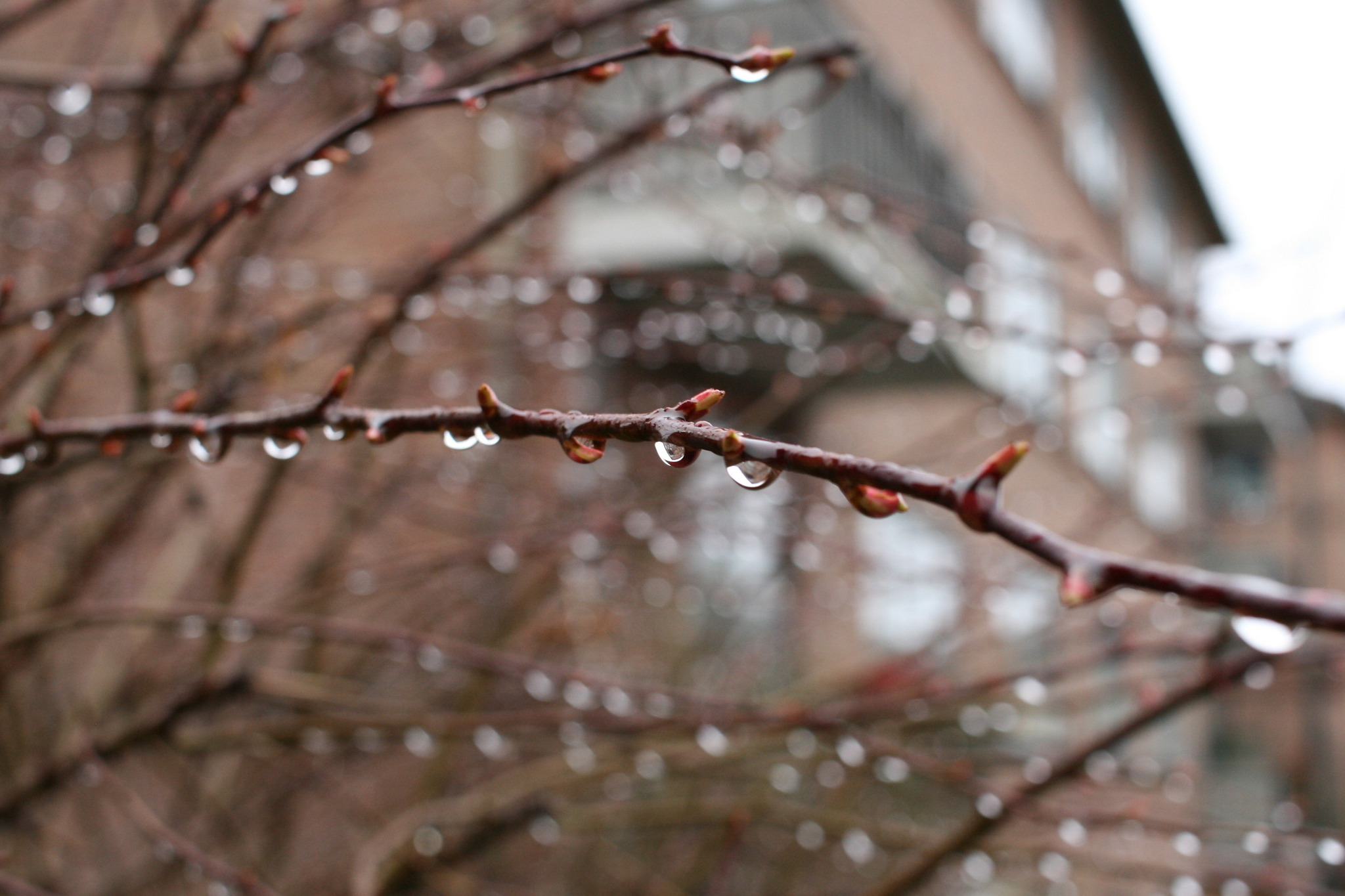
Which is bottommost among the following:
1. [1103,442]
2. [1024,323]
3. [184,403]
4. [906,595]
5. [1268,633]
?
[1103,442]

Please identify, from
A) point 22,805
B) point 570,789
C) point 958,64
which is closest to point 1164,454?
point 958,64

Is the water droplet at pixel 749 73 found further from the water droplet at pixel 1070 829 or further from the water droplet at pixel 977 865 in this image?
the water droplet at pixel 977 865

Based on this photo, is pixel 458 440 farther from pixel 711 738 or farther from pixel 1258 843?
pixel 1258 843

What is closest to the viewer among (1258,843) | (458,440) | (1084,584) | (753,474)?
(1084,584)

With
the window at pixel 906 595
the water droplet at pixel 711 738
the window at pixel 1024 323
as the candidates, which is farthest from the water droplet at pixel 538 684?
the window at pixel 906 595

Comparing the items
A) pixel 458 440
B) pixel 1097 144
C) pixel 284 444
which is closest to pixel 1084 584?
pixel 458 440

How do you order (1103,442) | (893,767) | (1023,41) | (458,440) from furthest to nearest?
1. (1103,442)
2. (1023,41)
3. (893,767)
4. (458,440)
